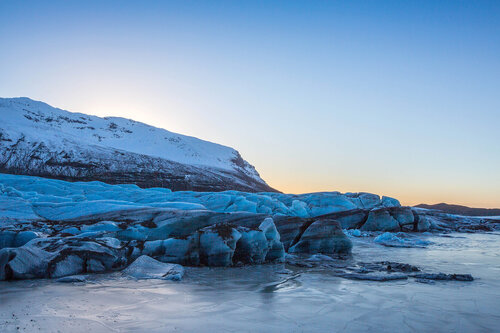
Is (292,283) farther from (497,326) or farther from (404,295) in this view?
(497,326)

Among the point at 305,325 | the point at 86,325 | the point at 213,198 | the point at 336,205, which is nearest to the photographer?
the point at 86,325

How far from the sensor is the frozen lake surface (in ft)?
18.8

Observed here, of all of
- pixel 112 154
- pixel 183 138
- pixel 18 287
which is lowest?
pixel 18 287

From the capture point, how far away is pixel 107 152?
91750mm

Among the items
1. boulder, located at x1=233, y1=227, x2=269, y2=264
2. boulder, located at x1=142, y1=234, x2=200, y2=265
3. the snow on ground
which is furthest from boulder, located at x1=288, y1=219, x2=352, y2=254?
the snow on ground

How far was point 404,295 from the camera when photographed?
8.25 m

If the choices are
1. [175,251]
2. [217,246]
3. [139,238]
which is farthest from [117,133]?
[217,246]

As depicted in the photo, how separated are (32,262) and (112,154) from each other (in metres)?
87.3

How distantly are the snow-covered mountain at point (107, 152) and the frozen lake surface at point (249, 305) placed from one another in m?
67.0

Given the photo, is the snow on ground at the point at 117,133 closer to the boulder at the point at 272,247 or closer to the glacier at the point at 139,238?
the glacier at the point at 139,238

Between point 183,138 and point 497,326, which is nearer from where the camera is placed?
point 497,326

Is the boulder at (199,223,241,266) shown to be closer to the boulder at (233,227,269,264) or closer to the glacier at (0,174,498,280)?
the glacier at (0,174,498,280)

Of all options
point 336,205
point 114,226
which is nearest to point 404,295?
point 114,226

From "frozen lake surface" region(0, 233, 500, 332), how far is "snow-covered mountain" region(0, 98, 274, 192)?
66993 mm
